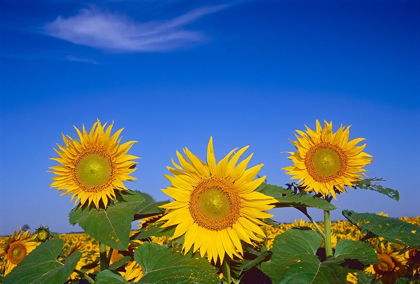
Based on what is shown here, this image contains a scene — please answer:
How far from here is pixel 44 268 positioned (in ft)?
9.71

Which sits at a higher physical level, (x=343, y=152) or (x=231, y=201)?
(x=343, y=152)

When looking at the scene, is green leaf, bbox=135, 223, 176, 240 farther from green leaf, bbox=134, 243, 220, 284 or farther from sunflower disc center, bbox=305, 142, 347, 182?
sunflower disc center, bbox=305, 142, 347, 182

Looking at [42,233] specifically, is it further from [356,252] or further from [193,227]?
[356,252]

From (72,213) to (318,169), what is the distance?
7.41ft

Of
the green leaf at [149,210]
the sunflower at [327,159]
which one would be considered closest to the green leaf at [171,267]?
the green leaf at [149,210]

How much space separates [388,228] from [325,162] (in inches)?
31.8

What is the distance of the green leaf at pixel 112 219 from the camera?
2.67 m

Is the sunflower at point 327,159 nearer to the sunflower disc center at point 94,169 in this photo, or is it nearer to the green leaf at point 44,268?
the sunflower disc center at point 94,169

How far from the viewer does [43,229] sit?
21.9ft

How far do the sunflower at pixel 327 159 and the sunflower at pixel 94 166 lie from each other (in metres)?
1.63

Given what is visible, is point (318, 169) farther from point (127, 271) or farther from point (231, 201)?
point (127, 271)

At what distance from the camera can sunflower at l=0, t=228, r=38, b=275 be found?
21.7 ft

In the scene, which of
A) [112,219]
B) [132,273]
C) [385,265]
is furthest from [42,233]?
[385,265]

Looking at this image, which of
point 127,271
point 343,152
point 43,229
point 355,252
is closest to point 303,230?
point 355,252
